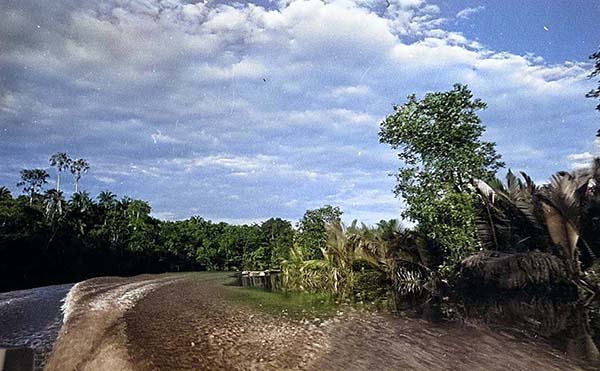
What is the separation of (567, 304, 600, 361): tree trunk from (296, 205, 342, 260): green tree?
14.4 m

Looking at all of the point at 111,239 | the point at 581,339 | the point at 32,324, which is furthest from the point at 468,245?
the point at 111,239

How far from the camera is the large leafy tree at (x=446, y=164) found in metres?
14.8

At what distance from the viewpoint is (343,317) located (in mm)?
10266

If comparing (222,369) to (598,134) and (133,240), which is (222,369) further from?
(133,240)

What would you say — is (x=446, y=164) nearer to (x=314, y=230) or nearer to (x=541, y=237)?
(x=541, y=237)

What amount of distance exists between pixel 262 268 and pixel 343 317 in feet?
120

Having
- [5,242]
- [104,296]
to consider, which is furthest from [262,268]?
[104,296]

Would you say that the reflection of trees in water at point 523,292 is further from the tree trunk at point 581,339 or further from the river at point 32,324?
the river at point 32,324

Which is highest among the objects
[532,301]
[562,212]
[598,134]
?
[598,134]

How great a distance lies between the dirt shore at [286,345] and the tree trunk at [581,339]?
32 centimetres

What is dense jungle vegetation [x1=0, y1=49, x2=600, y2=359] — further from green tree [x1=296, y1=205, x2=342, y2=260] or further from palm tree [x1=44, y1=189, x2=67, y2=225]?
palm tree [x1=44, y1=189, x2=67, y2=225]

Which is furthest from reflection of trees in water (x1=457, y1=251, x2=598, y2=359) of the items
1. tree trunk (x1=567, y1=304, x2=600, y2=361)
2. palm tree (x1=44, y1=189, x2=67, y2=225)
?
palm tree (x1=44, y1=189, x2=67, y2=225)

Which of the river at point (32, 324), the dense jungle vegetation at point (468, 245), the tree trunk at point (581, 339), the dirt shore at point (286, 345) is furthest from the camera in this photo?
the dense jungle vegetation at point (468, 245)

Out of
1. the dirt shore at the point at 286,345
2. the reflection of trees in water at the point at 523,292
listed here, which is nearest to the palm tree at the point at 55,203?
the dirt shore at the point at 286,345
